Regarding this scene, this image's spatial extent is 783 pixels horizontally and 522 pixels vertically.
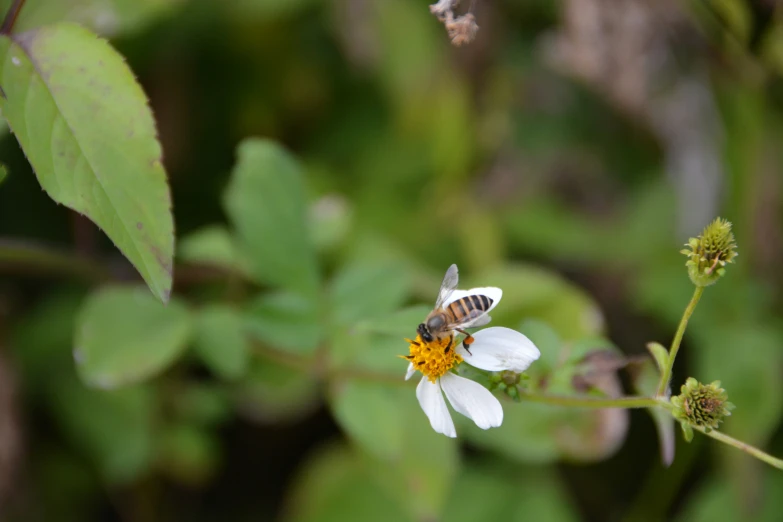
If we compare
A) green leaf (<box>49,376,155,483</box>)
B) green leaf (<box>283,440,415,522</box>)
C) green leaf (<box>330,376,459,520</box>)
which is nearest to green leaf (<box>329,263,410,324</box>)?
green leaf (<box>330,376,459,520</box>)

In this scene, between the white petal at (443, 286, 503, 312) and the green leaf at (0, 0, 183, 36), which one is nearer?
the white petal at (443, 286, 503, 312)

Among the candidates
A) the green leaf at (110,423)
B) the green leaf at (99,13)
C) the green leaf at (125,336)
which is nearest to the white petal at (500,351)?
the green leaf at (125,336)

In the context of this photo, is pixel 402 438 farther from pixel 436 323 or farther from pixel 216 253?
pixel 436 323

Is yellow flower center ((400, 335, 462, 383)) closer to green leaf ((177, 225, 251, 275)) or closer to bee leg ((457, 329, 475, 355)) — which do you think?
bee leg ((457, 329, 475, 355))

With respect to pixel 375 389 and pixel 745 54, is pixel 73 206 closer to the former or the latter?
pixel 375 389

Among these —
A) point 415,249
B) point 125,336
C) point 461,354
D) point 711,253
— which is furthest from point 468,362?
point 415,249
